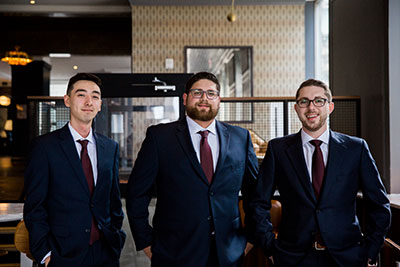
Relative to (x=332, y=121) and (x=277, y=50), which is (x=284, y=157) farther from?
(x=277, y=50)

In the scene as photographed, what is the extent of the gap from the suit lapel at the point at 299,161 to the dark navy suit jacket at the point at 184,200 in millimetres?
250

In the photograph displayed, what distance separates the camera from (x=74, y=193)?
2025 millimetres

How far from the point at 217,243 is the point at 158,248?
0.30 m

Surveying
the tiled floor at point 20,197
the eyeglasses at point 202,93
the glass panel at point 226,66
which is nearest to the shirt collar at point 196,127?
the eyeglasses at point 202,93

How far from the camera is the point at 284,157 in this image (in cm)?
206

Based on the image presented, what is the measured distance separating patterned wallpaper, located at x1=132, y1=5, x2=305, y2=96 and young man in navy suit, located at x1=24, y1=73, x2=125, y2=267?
550 cm

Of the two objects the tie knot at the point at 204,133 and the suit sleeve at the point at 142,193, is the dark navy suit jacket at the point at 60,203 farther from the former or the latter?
the tie knot at the point at 204,133

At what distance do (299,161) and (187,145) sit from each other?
56 centimetres

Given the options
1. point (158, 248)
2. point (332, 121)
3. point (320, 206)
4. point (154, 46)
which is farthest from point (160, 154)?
point (154, 46)

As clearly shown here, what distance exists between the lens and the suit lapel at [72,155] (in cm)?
204

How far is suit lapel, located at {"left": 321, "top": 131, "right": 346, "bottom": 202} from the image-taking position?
1971mm

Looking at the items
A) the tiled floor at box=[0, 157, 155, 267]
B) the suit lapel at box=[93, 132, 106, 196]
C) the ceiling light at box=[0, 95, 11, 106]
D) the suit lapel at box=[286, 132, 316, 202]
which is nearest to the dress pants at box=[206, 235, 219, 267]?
the suit lapel at box=[286, 132, 316, 202]

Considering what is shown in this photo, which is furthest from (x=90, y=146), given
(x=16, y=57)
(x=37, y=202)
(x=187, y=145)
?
(x=16, y=57)

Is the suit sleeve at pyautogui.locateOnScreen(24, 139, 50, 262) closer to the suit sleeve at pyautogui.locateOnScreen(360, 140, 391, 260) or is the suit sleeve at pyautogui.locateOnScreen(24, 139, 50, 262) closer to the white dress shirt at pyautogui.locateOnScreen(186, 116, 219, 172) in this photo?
the white dress shirt at pyautogui.locateOnScreen(186, 116, 219, 172)
